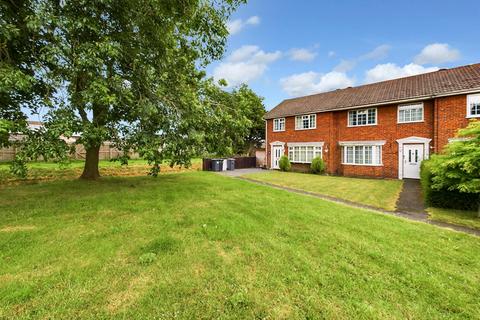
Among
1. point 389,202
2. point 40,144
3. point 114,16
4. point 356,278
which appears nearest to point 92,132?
point 40,144

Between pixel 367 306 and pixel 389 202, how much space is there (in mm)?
7945

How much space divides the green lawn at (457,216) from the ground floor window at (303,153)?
39.3 ft

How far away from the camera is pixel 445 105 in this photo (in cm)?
1378

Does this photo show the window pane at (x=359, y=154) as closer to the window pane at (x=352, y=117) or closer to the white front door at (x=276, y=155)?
the window pane at (x=352, y=117)

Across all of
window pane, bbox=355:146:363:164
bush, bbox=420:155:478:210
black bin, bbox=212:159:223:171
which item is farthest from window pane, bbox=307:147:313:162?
bush, bbox=420:155:478:210

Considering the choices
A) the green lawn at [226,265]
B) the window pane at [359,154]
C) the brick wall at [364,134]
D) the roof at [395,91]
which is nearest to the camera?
the green lawn at [226,265]

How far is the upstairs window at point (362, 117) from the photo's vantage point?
1720 centimetres

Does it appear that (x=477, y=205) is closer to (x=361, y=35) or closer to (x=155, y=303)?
(x=155, y=303)

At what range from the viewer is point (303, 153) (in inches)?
833

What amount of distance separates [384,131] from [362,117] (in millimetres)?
2010

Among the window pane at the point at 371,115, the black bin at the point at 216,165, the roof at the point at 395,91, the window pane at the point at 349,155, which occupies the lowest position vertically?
the black bin at the point at 216,165

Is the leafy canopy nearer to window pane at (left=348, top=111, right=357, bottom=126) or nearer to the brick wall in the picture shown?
the brick wall

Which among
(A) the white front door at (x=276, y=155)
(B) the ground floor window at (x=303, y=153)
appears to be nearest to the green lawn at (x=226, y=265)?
(B) the ground floor window at (x=303, y=153)

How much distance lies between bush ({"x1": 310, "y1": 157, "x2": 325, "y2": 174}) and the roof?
4.32m
